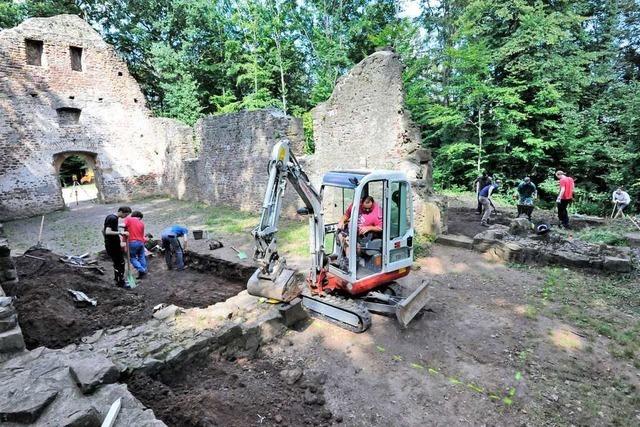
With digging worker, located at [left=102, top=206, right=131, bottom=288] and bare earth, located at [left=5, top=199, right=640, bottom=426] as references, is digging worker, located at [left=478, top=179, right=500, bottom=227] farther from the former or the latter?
digging worker, located at [left=102, top=206, right=131, bottom=288]

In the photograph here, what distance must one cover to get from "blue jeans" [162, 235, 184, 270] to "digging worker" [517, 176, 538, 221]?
9410 millimetres

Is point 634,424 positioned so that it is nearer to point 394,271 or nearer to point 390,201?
point 394,271

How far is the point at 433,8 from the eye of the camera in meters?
20.6

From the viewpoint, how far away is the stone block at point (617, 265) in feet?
20.5

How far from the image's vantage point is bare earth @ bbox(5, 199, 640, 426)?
130 inches

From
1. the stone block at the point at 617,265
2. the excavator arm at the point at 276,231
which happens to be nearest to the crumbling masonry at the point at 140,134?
the stone block at the point at 617,265

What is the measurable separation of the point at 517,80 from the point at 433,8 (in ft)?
28.9

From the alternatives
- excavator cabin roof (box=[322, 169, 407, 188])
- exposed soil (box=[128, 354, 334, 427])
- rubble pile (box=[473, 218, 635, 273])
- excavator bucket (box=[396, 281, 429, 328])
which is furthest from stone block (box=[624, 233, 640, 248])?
exposed soil (box=[128, 354, 334, 427])

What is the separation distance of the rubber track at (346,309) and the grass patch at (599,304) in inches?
114

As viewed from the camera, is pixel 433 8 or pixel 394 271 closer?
pixel 394 271

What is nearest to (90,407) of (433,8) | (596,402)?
(596,402)

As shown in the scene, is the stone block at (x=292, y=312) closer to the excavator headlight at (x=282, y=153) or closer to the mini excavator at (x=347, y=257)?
the mini excavator at (x=347, y=257)

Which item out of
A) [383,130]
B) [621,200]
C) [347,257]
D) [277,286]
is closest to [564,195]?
[621,200]

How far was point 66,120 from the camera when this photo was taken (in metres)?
14.7
